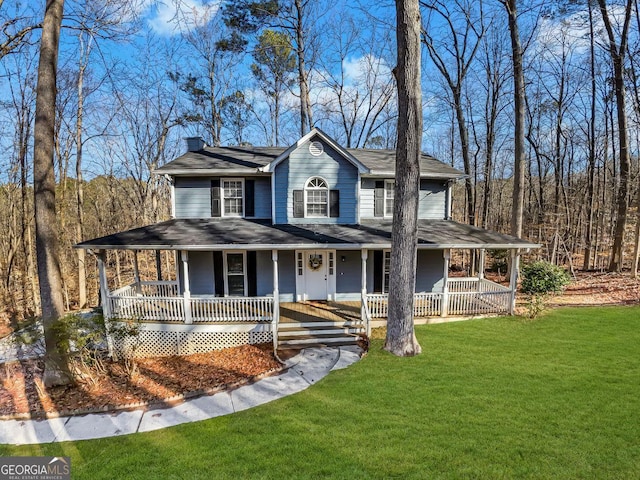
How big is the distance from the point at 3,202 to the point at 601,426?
26.3 m

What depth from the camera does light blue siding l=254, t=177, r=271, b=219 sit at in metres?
11.7

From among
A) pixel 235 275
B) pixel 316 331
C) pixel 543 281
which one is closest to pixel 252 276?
pixel 235 275

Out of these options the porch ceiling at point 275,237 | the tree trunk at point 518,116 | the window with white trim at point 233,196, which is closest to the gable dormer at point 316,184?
the porch ceiling at point 275,237

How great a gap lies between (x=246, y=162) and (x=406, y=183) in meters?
6.97

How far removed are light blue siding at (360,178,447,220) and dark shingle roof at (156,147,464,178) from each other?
0.70 metres

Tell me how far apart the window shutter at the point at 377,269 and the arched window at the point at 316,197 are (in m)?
2.38

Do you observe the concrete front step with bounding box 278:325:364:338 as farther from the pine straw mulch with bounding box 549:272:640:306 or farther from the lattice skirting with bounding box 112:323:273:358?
the pine straw mulch with bounding box 549:272:640:306

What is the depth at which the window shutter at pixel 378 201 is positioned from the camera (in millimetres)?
11992

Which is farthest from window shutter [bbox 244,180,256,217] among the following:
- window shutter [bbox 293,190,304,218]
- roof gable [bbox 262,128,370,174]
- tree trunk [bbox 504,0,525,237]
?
tree trunk [bbox 504,0,525,237]

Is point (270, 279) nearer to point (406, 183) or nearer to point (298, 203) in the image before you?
point (298, 203)

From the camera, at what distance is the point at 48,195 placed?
6.75m

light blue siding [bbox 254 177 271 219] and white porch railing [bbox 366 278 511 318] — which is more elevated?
light blue siding [bbox 254 177 271 219]

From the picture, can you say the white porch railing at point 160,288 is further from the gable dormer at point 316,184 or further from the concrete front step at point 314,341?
the concrete front step at point 314,341

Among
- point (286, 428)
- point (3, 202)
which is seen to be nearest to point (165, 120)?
point (3, 202)
